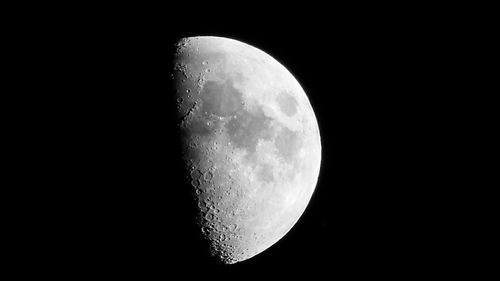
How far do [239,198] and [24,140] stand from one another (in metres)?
1.94

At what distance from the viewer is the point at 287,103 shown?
483 cm

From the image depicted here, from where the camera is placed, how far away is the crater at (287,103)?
A: 15.6 feet

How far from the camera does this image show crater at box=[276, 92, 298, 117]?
187 inches

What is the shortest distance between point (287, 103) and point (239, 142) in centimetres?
74

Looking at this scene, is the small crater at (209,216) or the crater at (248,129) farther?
the small crater at (209,216)

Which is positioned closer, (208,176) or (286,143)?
(208,176)

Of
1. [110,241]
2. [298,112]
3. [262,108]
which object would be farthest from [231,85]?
[110,241]

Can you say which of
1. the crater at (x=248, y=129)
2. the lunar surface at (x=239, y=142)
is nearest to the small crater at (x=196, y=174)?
the lunar surface at (x=239, y=142)

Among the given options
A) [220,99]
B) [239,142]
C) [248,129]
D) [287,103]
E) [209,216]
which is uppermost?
[287,103]

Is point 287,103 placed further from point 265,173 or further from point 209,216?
point 209,216

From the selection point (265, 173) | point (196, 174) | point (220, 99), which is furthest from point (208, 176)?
point (220, 99)

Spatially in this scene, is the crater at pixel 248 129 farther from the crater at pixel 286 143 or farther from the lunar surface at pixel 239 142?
the crater at pixel 286 143

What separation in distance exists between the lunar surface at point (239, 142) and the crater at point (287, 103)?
11mm

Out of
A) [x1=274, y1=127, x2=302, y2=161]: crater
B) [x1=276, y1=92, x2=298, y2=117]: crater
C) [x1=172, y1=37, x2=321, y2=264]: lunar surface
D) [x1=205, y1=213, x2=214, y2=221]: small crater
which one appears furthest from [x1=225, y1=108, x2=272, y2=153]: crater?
[x1=205, y1=213, x2=214, y2=221]: small crater
